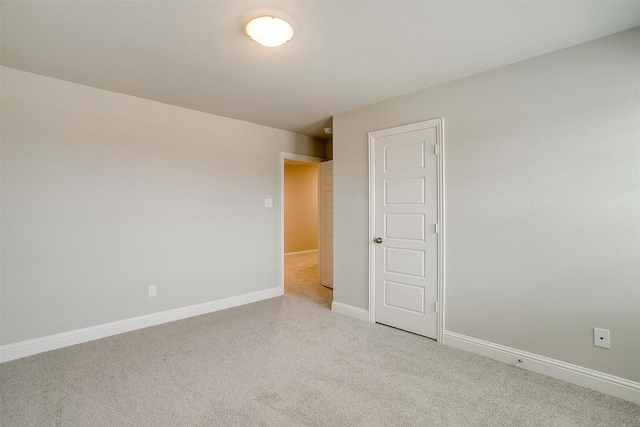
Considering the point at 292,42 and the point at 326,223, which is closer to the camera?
the point at 292,42

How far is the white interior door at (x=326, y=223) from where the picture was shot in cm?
481

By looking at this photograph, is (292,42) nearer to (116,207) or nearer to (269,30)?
(269,30)

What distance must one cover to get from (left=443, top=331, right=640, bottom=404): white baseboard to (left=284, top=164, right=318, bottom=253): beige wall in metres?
5.67

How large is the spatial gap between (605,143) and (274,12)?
2.40 m

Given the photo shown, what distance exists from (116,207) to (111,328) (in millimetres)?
1231

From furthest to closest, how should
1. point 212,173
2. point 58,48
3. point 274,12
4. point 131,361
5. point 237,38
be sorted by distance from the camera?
point 212,173 < point 131,361 < point 58,48 < point 237,38 < point 274,12

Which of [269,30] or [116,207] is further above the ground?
[269,30]

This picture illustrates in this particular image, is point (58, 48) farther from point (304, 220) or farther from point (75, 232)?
point (304, 220)

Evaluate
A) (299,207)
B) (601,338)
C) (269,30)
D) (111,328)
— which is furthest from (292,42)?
(299,207)

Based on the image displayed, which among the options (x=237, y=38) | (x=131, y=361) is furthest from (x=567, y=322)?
(x=131, y=361)

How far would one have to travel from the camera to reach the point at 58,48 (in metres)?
2.21

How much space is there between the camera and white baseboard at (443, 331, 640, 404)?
2004mm

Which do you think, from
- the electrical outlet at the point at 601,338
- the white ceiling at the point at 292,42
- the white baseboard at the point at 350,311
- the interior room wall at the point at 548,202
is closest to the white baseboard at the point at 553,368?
the interior room wall at the point at 548,202

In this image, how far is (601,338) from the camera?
2090 mm
